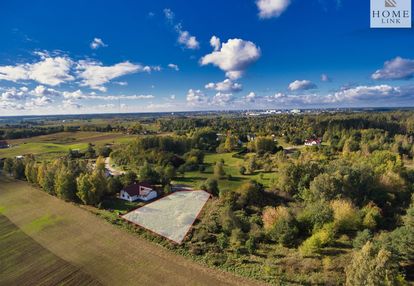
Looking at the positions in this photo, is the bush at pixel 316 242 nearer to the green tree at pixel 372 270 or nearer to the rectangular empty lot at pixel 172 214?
the green tree at pixel 372 270

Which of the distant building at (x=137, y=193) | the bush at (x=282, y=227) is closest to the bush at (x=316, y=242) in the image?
A: the bush at (x=282, y=227)

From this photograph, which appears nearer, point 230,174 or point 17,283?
point 17,283

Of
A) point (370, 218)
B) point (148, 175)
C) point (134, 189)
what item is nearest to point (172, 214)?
point (134, 189)

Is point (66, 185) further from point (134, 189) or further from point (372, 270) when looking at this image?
point (372, 270)

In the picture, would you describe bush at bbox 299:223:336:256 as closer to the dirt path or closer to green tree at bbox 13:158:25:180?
the dirt path

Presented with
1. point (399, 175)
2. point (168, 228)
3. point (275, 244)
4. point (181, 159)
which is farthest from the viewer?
point (181, 159)

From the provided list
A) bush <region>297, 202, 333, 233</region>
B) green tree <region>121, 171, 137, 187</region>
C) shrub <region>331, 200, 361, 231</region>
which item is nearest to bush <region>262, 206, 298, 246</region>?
bush <region>297, 202, 333, 233</region>

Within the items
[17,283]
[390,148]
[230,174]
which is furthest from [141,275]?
[390,148]

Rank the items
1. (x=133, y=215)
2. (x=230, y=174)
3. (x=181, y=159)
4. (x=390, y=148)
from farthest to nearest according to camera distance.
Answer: (x=390, y=148) → (x=181, y=159) → (x=230, y=174) → (x=133, y=215)

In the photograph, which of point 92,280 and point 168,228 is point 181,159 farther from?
point 92,280
